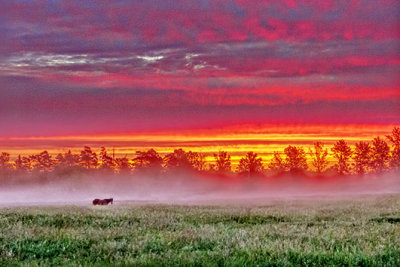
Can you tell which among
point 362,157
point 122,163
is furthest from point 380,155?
point 122,163

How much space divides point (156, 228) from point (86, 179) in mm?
94910

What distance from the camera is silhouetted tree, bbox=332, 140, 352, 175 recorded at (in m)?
118

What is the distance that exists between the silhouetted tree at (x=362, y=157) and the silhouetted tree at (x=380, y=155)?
121cm

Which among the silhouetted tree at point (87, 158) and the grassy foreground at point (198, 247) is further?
the silhouetted tree at point (87, 158)

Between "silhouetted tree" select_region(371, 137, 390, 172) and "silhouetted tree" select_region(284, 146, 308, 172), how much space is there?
Result: 20.2m

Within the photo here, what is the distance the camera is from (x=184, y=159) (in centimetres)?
12800

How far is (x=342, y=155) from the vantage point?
12006 cm

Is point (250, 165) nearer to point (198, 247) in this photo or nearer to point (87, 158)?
point (87, 158)

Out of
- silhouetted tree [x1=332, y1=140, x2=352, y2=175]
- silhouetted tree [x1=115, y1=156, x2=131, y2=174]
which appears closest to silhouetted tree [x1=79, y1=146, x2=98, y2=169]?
silhouetted tree [x1=115, y1=156, x2=131, y2=174]

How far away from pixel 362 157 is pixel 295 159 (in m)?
20.0

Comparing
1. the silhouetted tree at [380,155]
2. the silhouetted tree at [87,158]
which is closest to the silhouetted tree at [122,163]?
the silhouetted tree at [87,158]

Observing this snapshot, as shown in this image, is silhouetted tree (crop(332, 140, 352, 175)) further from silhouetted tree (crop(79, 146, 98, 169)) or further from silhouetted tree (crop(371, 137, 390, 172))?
silhouetted tree (crop(79, 146, 98, 169))

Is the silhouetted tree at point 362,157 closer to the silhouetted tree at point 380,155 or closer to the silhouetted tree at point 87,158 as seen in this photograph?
the silhouetted tree at point 380,155

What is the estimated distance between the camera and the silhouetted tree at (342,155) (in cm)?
11831
